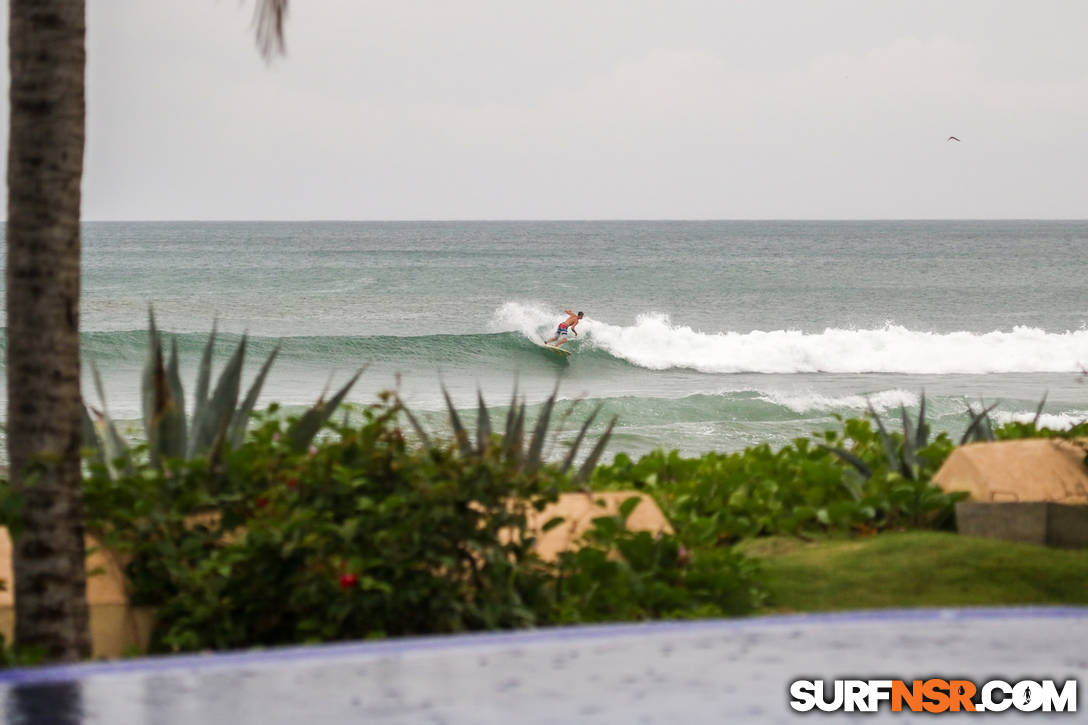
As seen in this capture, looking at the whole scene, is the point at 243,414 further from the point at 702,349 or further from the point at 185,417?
the point at 702,349

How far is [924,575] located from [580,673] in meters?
2.48

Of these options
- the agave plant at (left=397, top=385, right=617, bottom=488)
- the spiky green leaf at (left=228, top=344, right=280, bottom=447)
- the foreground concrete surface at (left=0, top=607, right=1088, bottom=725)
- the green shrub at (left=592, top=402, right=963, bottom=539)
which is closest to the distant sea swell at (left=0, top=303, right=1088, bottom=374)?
the green shrub at (left=592, top=402, right=963, bottom=539)

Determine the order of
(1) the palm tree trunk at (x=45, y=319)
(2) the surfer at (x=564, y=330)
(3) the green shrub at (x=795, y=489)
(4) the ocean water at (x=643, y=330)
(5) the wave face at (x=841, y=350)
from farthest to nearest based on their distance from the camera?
(2) the surfer at (x=564, y=330), (5) the wave face at (x=841, y=350), (4) the ocean water at (x=643, y=330), (3) the green shrub at (x=795, y=489), (1) the palm tree trunk at (x=45, y=319)

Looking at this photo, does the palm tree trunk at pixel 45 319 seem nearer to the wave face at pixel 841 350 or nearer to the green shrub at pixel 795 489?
the green shrub at pixel 795 489

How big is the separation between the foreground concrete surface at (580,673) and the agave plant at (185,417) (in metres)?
1.70

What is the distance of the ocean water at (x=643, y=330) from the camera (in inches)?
727

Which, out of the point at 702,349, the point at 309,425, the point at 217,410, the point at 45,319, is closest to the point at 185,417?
the point at 217,410

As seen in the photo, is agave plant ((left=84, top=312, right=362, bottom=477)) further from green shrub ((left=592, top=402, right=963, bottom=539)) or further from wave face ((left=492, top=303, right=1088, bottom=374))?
wave face ((left=492, top=303, right=1088, bottom=374))

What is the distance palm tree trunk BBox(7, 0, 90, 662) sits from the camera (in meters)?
3.20

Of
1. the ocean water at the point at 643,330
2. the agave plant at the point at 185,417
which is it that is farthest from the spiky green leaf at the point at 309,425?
the ocean water at the point at 643,330

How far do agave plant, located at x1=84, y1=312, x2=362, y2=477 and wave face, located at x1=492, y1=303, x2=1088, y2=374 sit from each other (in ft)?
73.1

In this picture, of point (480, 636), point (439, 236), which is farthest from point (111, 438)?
point (439, 236)

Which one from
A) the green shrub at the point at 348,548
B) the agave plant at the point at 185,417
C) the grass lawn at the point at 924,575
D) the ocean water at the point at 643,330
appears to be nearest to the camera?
the green shrub at the point at 348,548

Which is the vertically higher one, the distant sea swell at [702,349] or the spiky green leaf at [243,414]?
the spiky green leaf at [243,414]
